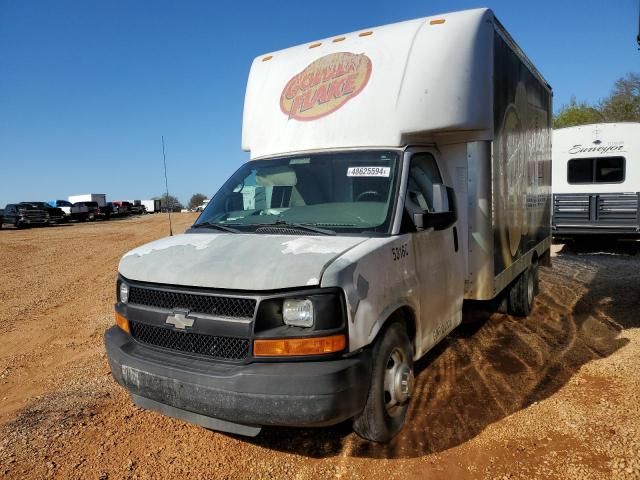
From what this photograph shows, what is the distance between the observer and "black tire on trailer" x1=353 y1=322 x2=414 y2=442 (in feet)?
10.1

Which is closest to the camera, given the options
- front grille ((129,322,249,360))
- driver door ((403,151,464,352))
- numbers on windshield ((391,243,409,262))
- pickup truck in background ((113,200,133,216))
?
front grille ((129,322,249,360))

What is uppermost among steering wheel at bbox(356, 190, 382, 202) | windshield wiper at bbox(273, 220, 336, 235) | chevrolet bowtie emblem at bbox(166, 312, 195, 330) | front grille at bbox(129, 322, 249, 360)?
steering wheel at bbox(356, 190, 382, 202)

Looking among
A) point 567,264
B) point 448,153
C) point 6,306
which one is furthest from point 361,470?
point 567,264

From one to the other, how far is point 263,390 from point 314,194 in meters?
1.78

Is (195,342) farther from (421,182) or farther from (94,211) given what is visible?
(94,211)

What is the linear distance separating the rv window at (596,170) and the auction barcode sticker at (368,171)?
10.8 metres

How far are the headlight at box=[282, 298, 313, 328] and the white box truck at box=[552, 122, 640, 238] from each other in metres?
11.6

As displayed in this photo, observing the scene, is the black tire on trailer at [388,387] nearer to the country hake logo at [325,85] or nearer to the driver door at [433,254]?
the driver door at [433,254]

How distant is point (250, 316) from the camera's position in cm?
281

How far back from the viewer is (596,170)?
12.3 meters

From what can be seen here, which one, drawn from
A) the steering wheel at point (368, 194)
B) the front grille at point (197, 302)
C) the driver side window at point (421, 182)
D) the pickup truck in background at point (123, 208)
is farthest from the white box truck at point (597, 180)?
the pickup truck in background at point (123, 208)

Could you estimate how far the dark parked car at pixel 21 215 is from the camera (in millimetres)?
30703

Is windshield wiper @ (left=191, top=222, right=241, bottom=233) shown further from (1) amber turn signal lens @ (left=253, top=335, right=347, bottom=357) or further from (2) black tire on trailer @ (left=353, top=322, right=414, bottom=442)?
(2) black tire on trailer @ (left=353, top=322, right=414, bottom=442)

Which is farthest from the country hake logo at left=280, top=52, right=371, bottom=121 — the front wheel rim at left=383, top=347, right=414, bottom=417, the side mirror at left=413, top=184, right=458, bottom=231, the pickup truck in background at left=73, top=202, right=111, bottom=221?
the pickup truck in background at left=73, top=202, right=111, bottom=221
